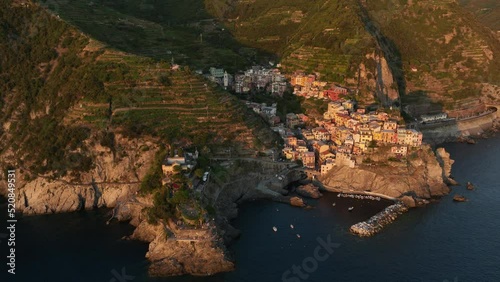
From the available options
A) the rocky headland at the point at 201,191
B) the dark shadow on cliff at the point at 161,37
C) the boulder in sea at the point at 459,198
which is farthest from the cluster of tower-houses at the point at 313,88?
the boulder in sea at the point at 459,198

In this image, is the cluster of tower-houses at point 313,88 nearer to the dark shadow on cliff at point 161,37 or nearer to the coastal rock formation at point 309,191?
the dark shadow on cliff at point 161,37

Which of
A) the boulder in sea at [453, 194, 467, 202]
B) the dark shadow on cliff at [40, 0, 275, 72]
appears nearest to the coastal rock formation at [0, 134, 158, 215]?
the dark shadow on cliff at [40, 0, 275, 72]

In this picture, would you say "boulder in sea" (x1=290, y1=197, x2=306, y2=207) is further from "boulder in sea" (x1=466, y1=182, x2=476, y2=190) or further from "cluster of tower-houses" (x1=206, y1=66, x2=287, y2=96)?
"cluster of tower-houses" (x1=206, y1=66, x2=287, y2=96)

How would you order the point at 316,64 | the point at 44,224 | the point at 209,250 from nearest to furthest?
the point at 209,250, the point at 44,224, the point at 316,64

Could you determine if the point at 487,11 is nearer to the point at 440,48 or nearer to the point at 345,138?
the point at 440,48

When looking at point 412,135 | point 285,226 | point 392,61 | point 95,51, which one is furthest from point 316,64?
point 285,226

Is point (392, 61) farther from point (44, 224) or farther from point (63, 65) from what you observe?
point (44, 224)
